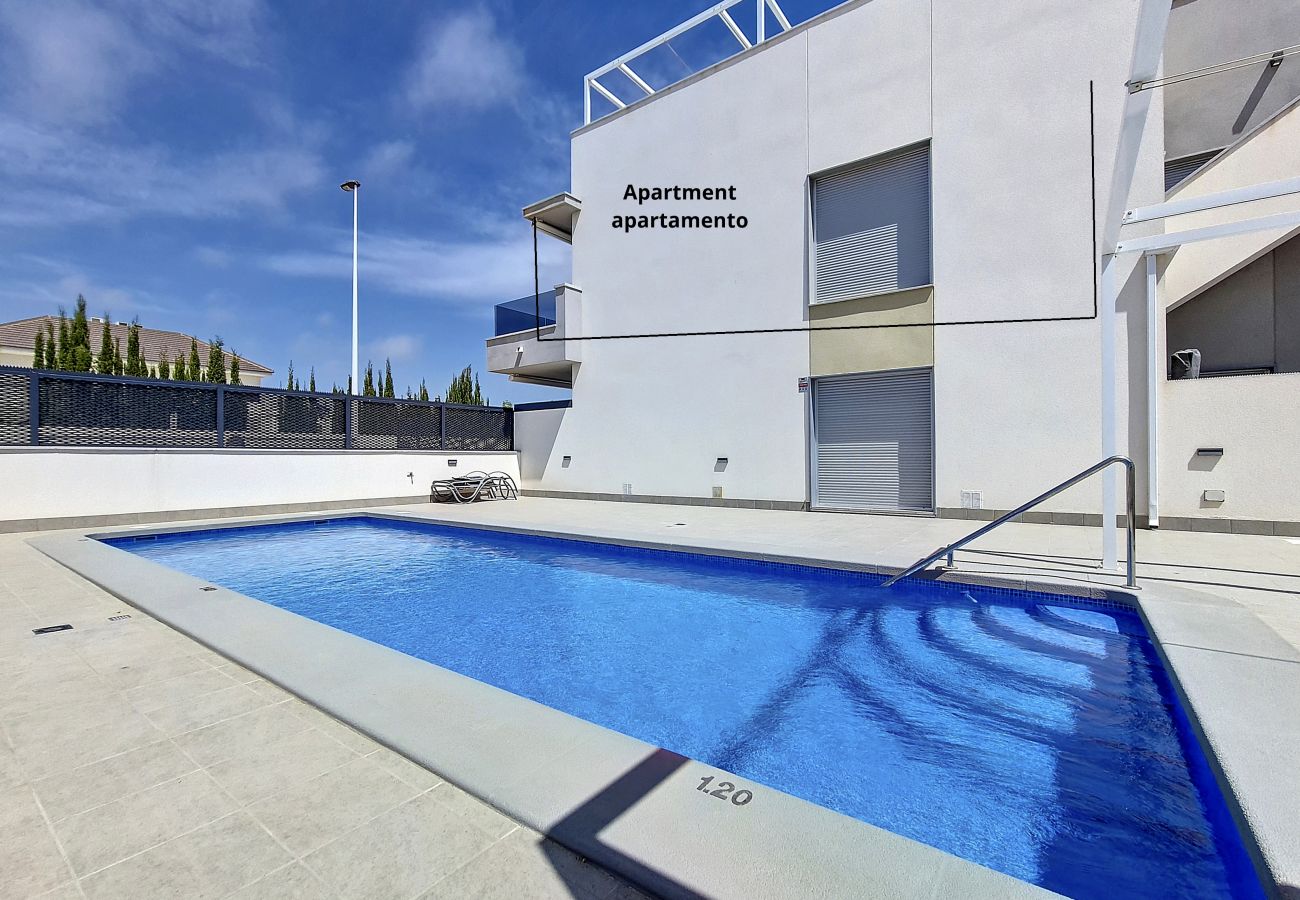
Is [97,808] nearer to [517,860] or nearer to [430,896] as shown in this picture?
[430,896]

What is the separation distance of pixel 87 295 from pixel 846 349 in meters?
28.3

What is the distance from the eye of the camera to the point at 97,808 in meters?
1.73

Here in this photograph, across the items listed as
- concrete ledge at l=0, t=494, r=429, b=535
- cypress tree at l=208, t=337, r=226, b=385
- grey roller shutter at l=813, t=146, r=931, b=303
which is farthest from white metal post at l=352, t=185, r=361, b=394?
grey roller shutter at l=813, t=146, r=931, b=303

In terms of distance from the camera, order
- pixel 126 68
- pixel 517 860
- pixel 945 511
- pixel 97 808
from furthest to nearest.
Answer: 1. pixel 126 68
2. pixel 945 511
3. pixel 97 808
4. pixel 517 860

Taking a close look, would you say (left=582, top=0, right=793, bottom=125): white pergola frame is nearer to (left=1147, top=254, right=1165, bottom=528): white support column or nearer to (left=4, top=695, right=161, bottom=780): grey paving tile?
(left=1147, top=254, right=1165, bottom=528): white support column

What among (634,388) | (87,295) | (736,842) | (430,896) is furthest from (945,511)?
(87,295)

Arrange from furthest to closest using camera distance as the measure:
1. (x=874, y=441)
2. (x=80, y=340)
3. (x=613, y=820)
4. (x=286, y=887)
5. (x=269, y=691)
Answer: (x=80, y=340) < (x=874, y=441) < (x=269, y=691) < (x=613, y=820) < (x=286, y=887)

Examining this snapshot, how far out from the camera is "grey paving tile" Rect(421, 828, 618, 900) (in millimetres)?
1338

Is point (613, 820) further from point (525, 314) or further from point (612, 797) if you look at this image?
point (525, 314)

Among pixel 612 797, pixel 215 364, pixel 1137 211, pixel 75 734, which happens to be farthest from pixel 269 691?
pixel 215 364

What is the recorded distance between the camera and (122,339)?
2972 centimetres

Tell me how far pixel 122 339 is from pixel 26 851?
38.4m

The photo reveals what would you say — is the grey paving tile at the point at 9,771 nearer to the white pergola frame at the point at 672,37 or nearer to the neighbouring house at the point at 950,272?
the neighbouring house at the point at 950,272

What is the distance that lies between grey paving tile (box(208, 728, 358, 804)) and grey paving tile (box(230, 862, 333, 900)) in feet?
1.47
